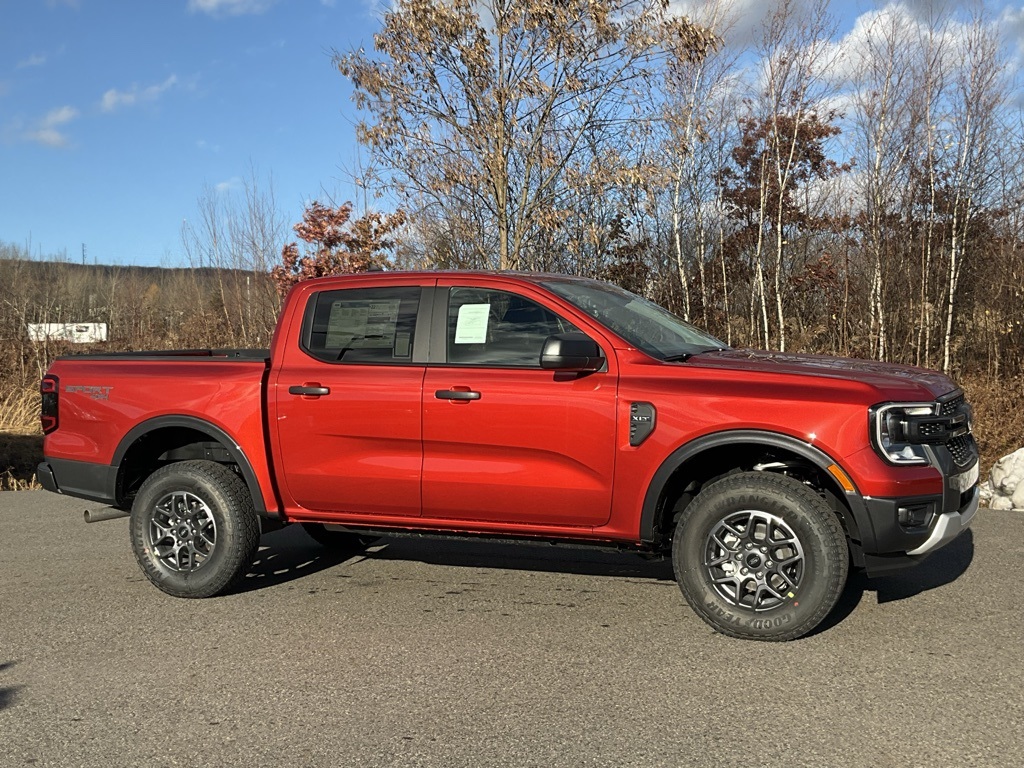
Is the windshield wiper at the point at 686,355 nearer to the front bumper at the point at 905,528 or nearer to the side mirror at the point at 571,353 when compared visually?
the side mirror at the point at 571,353

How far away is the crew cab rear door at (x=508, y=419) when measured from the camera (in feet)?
15.7

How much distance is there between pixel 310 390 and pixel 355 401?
0.99ft

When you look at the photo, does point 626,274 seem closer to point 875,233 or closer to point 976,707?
point 875,233

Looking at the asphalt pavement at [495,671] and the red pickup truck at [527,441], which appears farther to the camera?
the red pickup truck at [527,441]

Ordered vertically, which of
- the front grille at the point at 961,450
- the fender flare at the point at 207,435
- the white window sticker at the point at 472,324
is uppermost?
the white window sticker at the point at 472,324

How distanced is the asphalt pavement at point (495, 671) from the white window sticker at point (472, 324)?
153 centimetres

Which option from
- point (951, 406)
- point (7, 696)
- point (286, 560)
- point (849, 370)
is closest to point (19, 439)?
point (286, 560)

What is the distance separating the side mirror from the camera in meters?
4.60

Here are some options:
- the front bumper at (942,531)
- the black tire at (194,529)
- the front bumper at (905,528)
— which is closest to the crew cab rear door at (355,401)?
the black tire at (194,529)

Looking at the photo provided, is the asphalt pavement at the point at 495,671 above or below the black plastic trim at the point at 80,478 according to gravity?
below

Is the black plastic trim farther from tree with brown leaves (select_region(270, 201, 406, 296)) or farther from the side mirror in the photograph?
tree with brown leaves (select_region(270, 201, 406, 296))

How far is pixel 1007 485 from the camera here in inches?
340

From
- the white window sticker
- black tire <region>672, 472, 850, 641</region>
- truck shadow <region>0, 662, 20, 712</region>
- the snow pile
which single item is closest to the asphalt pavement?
truck shadow <region>0, 662, 20, 712</region>

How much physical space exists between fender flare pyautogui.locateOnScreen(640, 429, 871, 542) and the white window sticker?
1.27 metres
